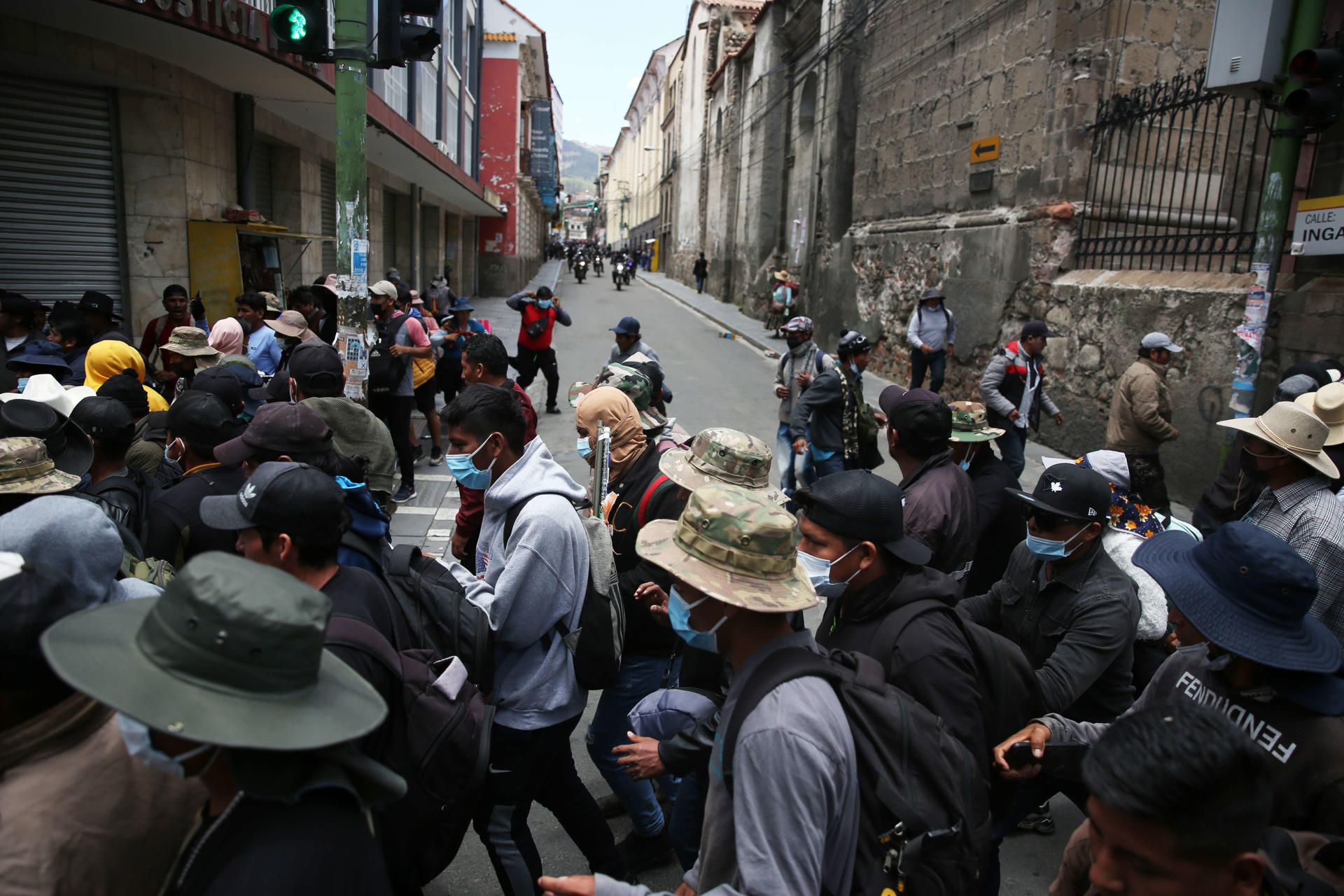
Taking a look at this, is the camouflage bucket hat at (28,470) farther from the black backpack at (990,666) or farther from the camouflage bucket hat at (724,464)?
the black backpack at (990,666)

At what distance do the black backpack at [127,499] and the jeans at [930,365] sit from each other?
9.72 meters

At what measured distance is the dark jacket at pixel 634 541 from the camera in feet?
10.6

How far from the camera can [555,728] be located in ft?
9.18

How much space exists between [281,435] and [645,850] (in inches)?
83.1

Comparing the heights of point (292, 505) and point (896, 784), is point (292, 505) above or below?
above

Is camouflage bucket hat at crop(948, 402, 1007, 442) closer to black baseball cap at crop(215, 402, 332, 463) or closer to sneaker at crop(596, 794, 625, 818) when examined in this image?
sneaker at crop(596, 794, 625, 818)

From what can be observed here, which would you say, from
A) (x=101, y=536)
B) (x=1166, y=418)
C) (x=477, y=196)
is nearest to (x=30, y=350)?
(x=101, y=536)

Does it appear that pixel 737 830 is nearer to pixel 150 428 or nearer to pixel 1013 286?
pixel 150 428

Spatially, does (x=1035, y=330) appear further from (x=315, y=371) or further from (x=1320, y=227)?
(x=315, y=371)

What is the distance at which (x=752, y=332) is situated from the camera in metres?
22.1

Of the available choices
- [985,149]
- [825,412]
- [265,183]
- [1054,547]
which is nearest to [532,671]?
[1054,547]

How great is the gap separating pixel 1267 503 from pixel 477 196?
65.8ft

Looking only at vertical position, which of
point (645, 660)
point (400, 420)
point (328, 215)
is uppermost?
point (328, 215)

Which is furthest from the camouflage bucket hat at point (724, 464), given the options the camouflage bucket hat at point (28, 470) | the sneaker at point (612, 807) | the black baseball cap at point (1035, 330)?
the black baseball cap at point (1035, 330)
